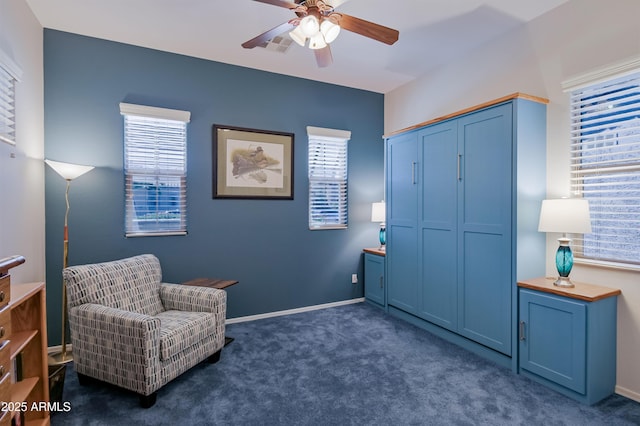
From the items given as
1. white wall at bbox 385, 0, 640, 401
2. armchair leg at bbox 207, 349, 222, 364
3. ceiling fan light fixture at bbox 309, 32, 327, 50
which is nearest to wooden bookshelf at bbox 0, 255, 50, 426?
armchair leg at bbox 207, 349, 222, 364

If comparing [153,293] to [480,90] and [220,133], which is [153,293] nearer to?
[220,133]

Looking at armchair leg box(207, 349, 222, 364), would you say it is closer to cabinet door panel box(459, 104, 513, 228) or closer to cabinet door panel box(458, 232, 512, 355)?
cabinet door panel box(458, 232, 512, 355)

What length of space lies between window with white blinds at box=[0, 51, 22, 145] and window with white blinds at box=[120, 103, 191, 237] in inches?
33.2

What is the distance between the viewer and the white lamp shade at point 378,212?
13.6ft

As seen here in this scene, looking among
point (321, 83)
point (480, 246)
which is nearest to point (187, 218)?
point (321, 83)

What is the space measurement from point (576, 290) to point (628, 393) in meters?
0.77

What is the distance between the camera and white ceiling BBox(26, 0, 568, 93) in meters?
2.62

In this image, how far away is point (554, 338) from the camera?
7.63 feet

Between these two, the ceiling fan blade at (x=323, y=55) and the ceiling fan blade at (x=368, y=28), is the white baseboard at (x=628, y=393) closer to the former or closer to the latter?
the ceiling fan blade at (x=368, y=28)

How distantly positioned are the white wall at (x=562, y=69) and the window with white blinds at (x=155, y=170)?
2.94 metres

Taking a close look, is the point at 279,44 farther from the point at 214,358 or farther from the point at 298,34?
the point at 214,358

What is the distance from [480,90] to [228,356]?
11.3ft

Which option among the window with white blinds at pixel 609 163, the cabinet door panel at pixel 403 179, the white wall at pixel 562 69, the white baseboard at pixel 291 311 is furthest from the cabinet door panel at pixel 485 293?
the white baseboard at pixel 291 311

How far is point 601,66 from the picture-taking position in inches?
93.4
